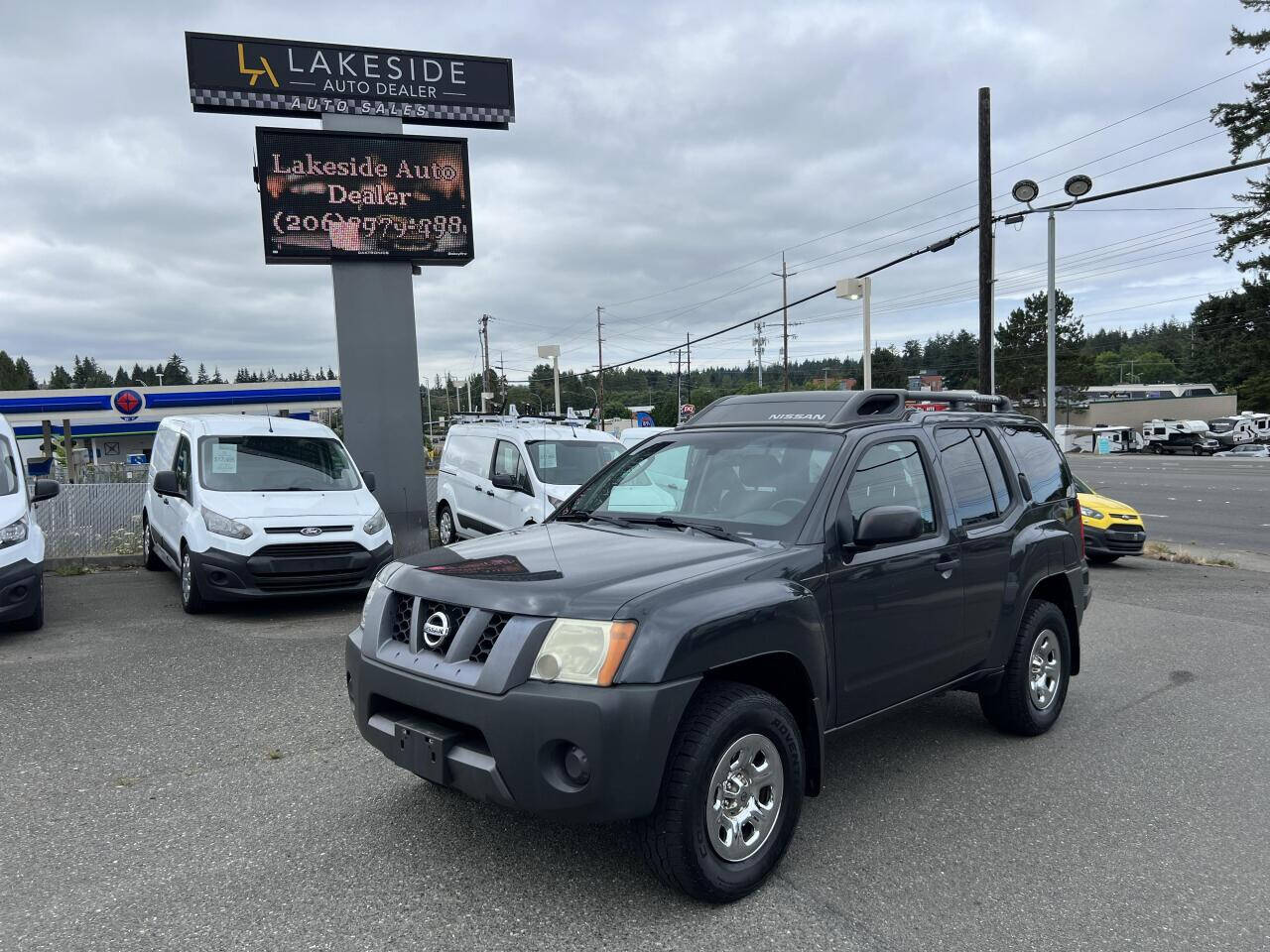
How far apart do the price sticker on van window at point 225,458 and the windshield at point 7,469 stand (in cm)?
168

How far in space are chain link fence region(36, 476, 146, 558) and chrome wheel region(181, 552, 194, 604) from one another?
3.74 meters

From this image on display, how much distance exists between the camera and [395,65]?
12.1 meters

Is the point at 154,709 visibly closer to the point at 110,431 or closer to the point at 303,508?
the point at 303,508

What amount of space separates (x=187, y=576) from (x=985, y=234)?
51.8 feet

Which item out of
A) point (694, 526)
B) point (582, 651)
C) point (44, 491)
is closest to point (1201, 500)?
point (694, 526)

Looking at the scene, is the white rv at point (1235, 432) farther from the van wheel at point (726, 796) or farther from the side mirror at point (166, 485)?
the van wheel at point (726, 796)

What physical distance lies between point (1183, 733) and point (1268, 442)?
→ 6269 cm

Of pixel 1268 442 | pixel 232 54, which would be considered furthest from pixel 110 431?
pixel 1268 442

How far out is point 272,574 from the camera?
7.88 m

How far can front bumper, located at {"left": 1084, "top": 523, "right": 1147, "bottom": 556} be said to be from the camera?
11.7 metres

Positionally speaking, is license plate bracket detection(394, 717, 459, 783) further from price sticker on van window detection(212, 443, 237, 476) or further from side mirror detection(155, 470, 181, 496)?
price sticker on van window detection(212, 443, 237, 476)

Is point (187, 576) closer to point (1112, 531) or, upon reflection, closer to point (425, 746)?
point (425, 746)

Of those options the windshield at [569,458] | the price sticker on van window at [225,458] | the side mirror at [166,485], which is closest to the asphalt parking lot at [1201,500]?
the windshield at [569,458]

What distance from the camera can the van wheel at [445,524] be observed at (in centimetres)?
1312
